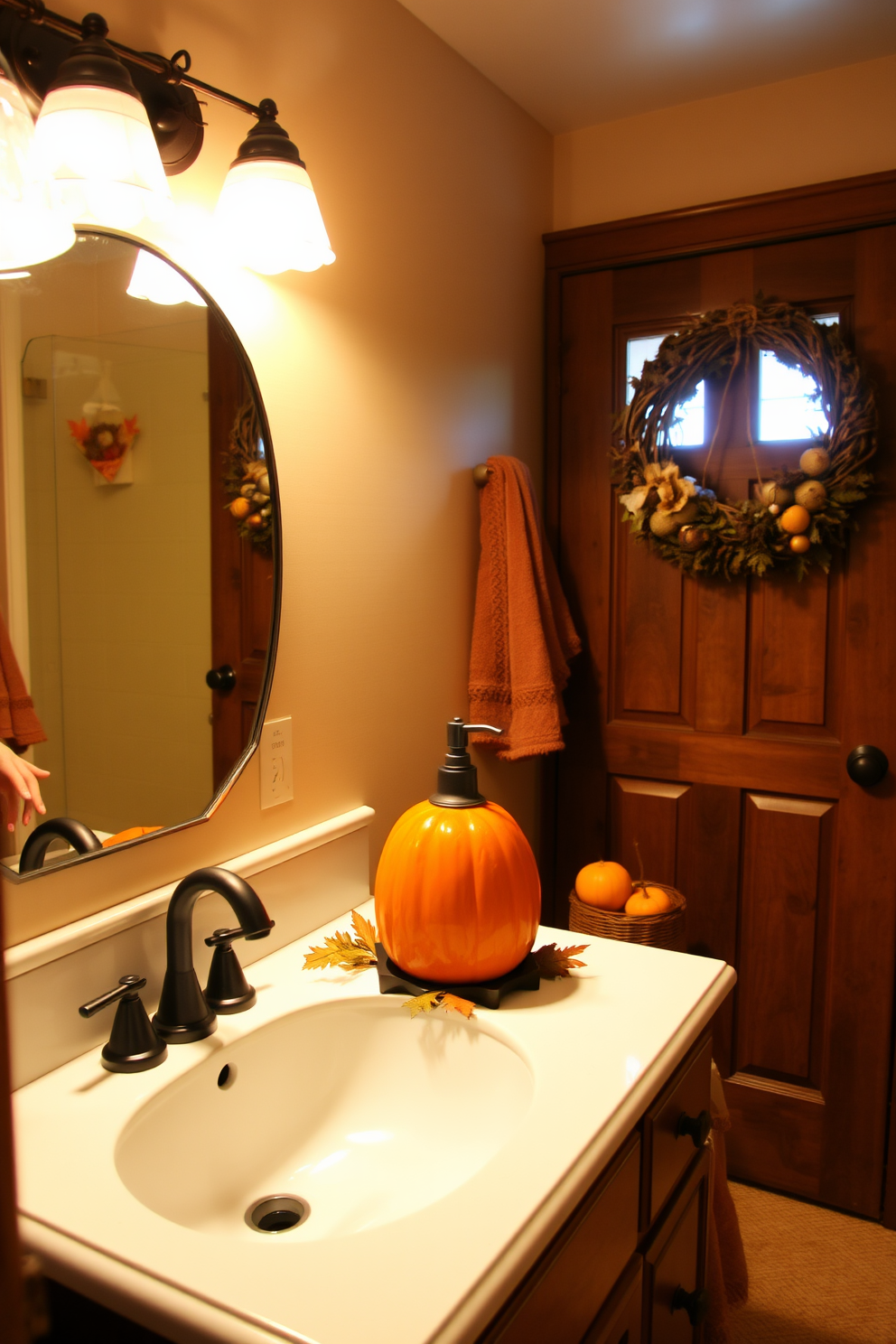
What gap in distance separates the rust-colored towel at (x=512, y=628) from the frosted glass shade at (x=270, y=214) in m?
0.76

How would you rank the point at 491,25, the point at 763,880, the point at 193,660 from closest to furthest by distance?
the point at 193,660 < the point at 491,25 < the point at 763,880

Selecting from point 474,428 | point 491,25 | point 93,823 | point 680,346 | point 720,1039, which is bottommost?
point 720,1039

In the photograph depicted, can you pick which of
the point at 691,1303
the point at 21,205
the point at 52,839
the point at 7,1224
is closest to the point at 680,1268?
the point at 691,1303

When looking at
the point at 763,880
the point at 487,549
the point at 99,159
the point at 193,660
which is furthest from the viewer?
the point at 763,880

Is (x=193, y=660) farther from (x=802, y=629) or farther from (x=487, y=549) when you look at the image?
(x=802, y=629)

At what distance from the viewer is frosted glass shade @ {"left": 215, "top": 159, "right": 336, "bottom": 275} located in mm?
1211

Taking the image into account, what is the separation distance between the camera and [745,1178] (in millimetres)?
2213

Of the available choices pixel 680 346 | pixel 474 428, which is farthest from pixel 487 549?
pixel 680 346

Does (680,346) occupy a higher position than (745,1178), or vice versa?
(680,346)

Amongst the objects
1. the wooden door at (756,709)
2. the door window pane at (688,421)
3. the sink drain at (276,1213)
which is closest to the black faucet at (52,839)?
the sink drain at (276,1213)

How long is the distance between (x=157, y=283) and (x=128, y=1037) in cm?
86

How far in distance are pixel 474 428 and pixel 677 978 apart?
3.83ft

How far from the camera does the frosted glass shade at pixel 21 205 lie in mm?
767

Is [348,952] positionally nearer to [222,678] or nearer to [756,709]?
[222,678]
